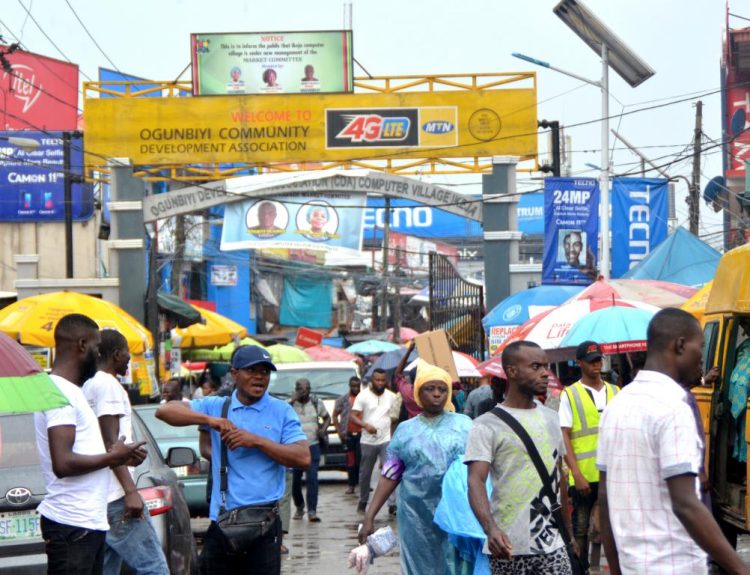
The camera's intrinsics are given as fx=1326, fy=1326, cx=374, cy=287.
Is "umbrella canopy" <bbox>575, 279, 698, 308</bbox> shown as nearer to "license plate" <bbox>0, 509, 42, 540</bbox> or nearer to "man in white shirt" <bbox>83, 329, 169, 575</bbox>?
"man in white shirt" <bbox>83, 329, 169, 575</bbox>

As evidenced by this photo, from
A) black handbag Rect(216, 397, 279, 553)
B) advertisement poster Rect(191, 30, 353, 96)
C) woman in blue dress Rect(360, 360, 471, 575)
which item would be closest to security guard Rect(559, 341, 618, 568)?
woman in blue dress Rect(360, 360, 471, 575)

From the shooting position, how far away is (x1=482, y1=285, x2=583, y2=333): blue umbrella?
70.8 ft

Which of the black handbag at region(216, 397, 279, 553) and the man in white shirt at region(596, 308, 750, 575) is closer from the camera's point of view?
the man in white shirt at region(596, 308, 750, 575)

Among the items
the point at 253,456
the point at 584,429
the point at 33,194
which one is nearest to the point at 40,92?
the point at 33,194

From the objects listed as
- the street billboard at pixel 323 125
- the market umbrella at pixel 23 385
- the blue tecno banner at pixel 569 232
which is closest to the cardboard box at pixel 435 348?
the market umbrella at pixel 23 385

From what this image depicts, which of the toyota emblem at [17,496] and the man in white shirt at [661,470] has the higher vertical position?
the man in white shirt at [661,470]

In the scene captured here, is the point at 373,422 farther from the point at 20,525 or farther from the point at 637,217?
the point at 20,525

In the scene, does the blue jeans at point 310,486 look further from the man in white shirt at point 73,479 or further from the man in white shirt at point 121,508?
the man in white shirt at point 73,479

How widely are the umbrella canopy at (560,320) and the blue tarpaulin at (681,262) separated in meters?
5.69

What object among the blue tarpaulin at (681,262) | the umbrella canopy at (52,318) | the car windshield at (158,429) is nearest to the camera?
the car windshield at (158,429)

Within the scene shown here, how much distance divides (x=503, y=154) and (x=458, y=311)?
3503 mm

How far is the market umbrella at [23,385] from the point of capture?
5266mm

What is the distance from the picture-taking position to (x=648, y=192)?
23.0 meters

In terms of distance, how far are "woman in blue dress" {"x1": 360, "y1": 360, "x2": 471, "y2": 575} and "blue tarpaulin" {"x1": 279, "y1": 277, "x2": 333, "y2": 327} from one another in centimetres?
5056
